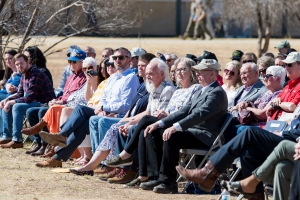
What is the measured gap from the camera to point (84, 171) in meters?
9.58

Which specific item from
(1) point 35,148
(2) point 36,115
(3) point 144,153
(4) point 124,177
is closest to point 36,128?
(1) point 35,148

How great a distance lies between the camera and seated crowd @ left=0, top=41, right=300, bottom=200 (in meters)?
7.31

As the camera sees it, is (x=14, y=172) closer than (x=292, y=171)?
No

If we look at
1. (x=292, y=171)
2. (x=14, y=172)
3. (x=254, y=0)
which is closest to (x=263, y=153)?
(x=292, y=171)

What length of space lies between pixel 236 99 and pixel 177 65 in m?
1.15

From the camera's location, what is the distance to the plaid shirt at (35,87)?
39.4 feet

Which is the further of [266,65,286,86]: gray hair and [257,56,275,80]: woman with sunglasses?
[257,56,275,80]: woman with sunglasses

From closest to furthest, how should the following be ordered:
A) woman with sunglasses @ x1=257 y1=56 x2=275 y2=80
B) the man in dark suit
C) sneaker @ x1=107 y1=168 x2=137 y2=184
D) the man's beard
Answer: the man in dark suit
sneaker @ x1=107 y1=168 x2=137 y2=184
the man's beard
woman with sunglasses @ x1=257 y1=56 x2=275 y2=80

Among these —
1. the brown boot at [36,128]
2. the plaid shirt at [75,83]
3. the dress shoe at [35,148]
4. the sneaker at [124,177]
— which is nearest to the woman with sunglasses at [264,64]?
the sneaker at [124,177]

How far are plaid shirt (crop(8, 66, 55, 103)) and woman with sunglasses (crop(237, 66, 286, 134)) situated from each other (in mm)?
4021

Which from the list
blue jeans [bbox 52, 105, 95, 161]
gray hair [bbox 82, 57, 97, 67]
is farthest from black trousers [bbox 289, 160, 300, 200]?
gray hair [bbox 82, 57, 97, 67]

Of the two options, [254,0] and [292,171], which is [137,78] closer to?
[292,171]

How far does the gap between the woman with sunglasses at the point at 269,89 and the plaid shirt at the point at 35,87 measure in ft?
13.2

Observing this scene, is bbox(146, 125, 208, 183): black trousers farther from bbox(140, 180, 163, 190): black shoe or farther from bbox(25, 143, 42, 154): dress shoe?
bbox(25, 143, 42, 154): dress shoe
